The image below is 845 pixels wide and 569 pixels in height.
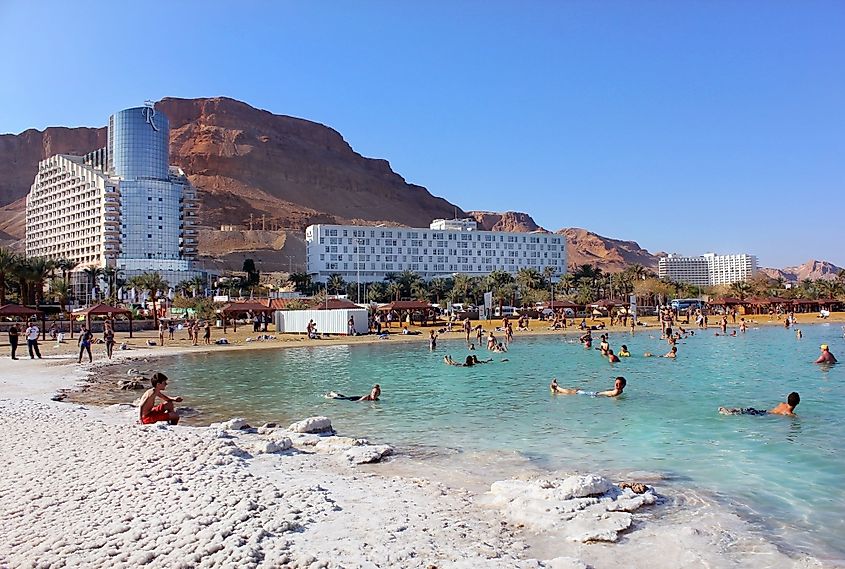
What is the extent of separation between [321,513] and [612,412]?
32.7ft

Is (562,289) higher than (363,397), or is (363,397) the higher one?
(562,289)

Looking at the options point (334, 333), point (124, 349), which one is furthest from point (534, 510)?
point (334, 333)

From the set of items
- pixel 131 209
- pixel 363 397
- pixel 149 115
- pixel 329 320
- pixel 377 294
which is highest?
pixel 149 115

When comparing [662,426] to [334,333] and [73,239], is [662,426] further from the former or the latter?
[73,239]

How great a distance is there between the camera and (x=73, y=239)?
133875 mm

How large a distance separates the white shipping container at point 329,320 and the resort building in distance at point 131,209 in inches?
3076

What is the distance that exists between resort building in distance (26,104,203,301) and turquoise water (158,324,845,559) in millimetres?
99735

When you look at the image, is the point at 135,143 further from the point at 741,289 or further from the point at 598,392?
the point at 598,392

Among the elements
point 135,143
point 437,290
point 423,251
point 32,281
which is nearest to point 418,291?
point 437,290

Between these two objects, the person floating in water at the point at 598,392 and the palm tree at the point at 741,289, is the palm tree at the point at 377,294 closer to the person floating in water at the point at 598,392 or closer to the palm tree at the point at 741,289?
the palm tree at the point at 741,289

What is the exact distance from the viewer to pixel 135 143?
126 metres

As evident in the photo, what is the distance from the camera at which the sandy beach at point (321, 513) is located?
5984 millimetres

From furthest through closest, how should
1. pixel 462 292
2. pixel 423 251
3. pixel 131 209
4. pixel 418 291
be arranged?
1. pixel 423 251
2. pixel 131 209
3. pixel 462 292
4. pixel 418 291

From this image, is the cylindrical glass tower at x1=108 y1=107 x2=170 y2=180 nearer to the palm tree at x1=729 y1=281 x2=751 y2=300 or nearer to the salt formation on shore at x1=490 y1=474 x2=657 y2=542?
the palm tree at x1=729 y1=281 x2=751 y2=300
